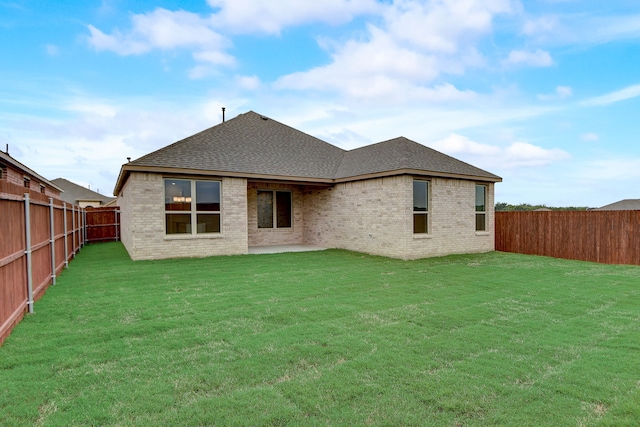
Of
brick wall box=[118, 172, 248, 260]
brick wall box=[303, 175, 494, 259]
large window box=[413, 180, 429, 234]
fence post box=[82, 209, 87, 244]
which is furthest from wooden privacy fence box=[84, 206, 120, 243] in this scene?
large window box=[413, 180, 429, 234]

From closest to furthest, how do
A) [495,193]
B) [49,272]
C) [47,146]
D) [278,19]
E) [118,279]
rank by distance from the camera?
[49,272]
[118,279]
[278,19]
[495,193]
[47,146]

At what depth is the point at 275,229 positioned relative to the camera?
15203 mm

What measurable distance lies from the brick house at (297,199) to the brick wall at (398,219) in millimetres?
37

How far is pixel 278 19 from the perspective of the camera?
11211mm

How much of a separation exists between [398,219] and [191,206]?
694 cm

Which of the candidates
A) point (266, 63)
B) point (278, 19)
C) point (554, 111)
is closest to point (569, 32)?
point (554, 111)

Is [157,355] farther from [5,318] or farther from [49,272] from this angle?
[49,272]

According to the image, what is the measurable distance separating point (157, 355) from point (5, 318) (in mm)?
2205

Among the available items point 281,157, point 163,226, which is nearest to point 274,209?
point 281,157

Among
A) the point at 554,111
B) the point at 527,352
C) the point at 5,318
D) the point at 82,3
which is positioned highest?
the point at 82,3

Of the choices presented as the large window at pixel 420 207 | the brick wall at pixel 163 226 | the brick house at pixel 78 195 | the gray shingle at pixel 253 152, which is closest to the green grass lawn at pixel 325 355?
the brick wall at pixel 163 226

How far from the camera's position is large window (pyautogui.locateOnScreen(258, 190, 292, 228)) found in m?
14.8

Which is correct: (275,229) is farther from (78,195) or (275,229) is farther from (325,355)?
(78,195)

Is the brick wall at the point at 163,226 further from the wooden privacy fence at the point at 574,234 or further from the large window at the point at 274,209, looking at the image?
the wooden privacy fence at the point at 574,234
